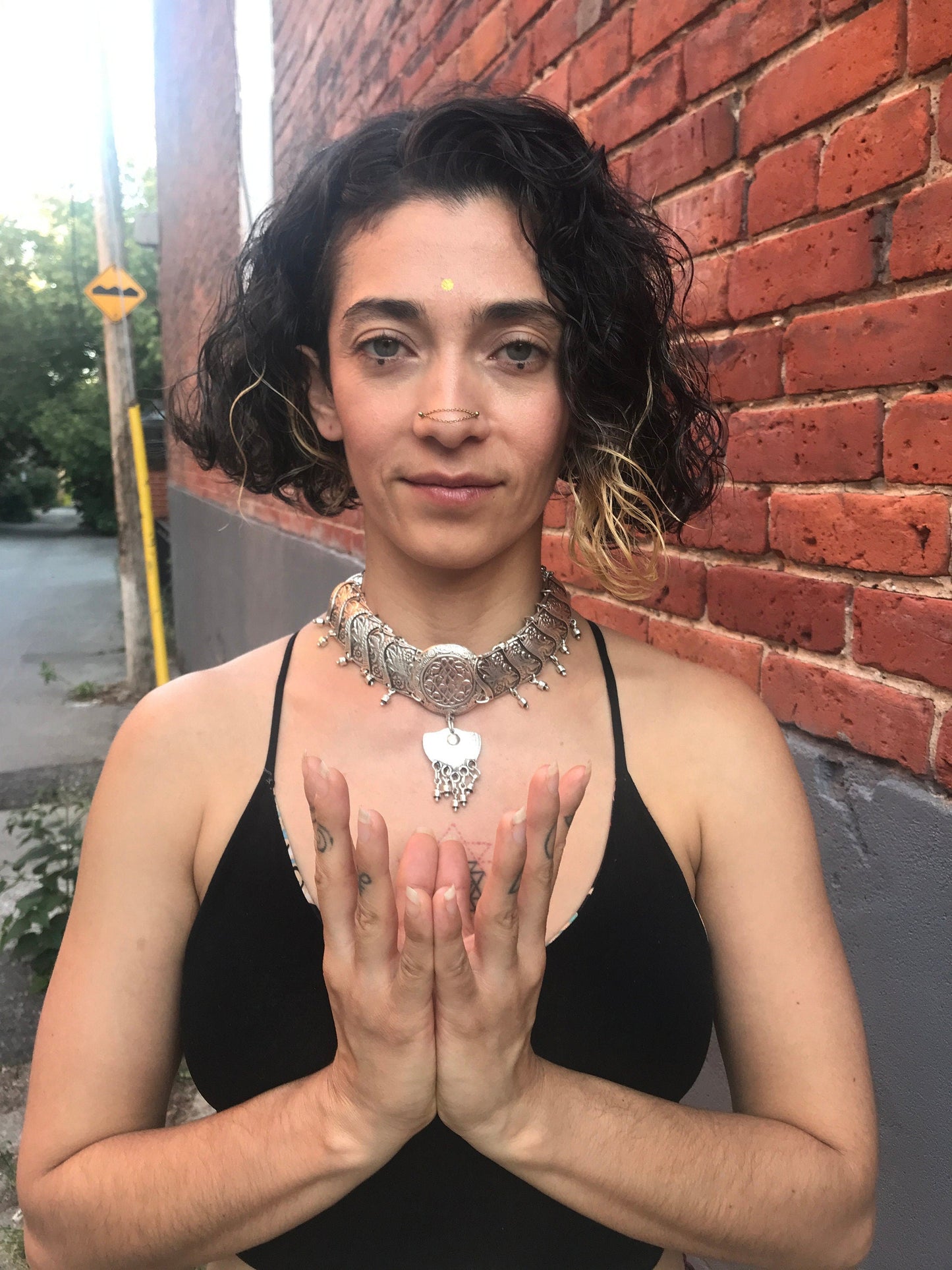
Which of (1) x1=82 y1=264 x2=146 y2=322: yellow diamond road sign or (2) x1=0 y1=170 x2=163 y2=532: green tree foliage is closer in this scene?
(1) x1=82 y1=264 x2=146 y2=322: yellow diamond road sign

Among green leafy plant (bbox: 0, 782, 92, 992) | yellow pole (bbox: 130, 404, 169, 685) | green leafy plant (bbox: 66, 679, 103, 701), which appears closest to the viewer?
green leafy plant (bbox: 0, 782, 92, 992)

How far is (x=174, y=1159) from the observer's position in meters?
1.14

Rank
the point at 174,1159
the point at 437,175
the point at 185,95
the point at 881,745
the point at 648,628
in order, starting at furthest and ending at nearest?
the point at 185,95 → the point at 648,628 → the point at 881,745 → the point at 437,175 → the point at 174,1159

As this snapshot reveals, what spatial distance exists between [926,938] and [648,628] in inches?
36.5

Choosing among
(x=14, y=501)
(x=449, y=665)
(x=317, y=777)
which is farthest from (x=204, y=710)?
(x=14, y=501)

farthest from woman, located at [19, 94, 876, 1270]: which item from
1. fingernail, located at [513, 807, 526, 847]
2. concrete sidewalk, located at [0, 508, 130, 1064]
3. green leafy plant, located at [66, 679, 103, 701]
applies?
green leafy plant, located at [66, 679, 103, 701]

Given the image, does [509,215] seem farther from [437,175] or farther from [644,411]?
[644,411]

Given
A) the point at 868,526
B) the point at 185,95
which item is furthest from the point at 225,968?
the point at 185,95

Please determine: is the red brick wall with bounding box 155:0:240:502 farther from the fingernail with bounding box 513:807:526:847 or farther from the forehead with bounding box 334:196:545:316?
the fingernail with bounding box 513:807:526:847

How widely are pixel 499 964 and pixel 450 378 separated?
75 centimetres

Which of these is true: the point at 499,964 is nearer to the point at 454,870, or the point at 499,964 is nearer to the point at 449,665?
the point at 454,870

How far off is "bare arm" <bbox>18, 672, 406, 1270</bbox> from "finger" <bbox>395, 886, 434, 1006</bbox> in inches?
6.7

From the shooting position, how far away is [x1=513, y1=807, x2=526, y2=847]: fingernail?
0.98 meters

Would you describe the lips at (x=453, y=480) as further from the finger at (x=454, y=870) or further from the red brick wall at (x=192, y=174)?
the red brick wall at (x=192, y=174)
